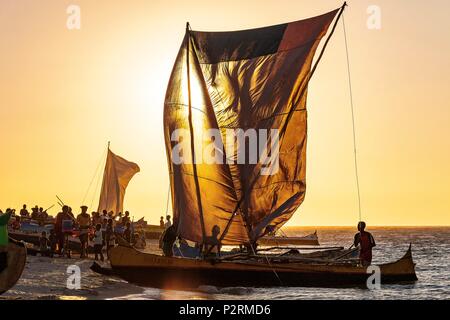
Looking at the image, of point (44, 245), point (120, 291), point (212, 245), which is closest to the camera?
point (120, 291)

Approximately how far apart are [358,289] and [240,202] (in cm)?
631

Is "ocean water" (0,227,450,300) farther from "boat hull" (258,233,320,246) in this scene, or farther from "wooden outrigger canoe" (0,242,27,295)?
"boat hull" (258,233,320,246)

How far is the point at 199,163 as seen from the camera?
30250 millimetres

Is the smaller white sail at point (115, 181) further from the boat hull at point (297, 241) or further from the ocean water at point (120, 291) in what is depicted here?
the ocean water at point (120, 291)

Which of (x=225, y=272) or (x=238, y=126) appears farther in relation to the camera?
(x=238, y=126)

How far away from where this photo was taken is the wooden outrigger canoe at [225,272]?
2825 cm

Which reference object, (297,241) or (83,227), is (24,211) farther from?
(297,241)

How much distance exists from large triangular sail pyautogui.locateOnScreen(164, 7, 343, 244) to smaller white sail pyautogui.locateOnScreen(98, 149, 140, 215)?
1694 inches

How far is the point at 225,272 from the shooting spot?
28.9 meters

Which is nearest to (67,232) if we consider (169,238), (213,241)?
→ (169,238)

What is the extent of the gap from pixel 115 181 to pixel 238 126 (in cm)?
4451

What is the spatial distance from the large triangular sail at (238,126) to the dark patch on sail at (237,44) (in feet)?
0.15

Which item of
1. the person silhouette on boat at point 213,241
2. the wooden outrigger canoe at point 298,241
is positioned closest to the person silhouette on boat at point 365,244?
the person silhouette on boat at point 213,241
